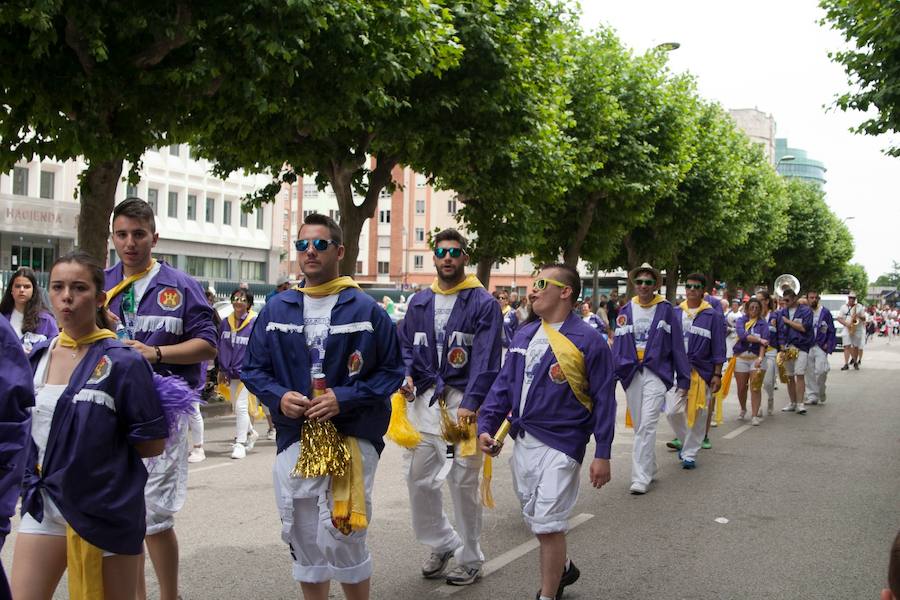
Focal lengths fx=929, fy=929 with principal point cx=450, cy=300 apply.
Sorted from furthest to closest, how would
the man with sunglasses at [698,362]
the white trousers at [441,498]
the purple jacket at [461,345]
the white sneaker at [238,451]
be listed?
the white sneaker at [238,451], the man with sunglasses at [698,362], the purple jacket at [461,345], the white trousers at [441,498]

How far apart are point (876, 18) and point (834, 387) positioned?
9.66m

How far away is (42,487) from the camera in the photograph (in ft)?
11.3

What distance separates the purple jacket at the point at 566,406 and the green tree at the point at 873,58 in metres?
9.50

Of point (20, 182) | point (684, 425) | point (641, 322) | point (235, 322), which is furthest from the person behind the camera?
point (20, 182)

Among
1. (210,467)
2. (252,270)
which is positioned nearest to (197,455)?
(210,467)

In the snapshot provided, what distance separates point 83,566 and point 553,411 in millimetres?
2609

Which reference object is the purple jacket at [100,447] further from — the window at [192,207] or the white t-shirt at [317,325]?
the window at [192,207]

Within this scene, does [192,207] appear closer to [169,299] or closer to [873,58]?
[873,58]

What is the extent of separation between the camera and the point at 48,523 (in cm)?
348

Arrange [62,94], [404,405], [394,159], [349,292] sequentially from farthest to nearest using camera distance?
1. [394,159]
2. [62,94]
3. [404,405]
4. [349,292]

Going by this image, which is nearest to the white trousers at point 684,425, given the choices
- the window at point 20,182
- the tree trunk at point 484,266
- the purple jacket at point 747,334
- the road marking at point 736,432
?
the road marking at point 736,432

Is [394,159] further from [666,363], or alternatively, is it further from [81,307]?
[81,307]

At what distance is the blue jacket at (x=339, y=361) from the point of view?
4223mm

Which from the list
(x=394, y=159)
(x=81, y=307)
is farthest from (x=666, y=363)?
(x=394, y=159)
